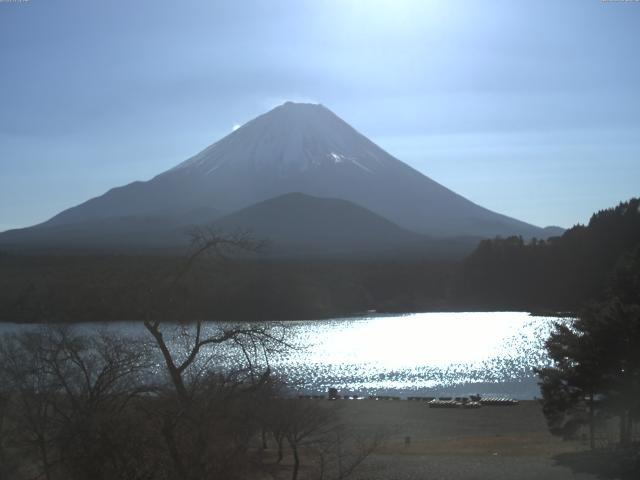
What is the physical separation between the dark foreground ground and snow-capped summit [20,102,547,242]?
293 ft

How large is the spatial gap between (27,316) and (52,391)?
15223 mm

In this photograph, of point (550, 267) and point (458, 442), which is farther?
point (550, 267)

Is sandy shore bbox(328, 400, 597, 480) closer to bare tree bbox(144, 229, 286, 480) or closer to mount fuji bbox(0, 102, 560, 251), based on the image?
bare tree bbox(144, 229, 286, 480)

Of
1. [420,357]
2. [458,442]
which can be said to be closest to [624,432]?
[458,442]

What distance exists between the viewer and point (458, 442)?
16.3m

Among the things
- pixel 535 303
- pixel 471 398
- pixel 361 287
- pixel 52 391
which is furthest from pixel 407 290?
pixel 52 391

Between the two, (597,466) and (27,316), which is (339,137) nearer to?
(27,316)

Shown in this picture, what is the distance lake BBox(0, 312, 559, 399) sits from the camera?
25.6 meters

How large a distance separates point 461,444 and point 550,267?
4144cm

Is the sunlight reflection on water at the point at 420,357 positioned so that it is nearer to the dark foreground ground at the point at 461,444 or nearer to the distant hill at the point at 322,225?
the dark foreground ground at the point at 461,444

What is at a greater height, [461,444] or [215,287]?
[215,287]

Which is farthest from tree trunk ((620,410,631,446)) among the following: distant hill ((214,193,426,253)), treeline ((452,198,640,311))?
distant hill ((214,193,426,253))

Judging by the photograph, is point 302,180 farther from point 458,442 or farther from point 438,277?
point 458,442

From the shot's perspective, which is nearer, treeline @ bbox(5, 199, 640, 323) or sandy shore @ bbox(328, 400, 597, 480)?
sandy shore @ bbox(328, 400, 597, 480)
